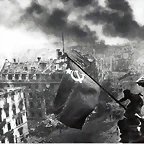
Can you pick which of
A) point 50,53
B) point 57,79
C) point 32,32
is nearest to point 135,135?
point 57,79

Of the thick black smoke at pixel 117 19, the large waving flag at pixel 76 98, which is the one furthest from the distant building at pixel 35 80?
the large waving flag at pixel 76 98

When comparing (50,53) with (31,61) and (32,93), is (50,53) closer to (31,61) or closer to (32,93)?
(31,61)

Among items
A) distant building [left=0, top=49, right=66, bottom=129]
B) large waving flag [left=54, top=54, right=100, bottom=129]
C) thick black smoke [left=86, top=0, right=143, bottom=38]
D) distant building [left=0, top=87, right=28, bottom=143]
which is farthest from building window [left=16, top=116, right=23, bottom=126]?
thick black smoke [left=86, top=0, right=143, bottom=38]

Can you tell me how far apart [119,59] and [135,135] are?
2791 mm

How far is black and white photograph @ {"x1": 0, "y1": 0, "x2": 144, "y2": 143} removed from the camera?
6.72m

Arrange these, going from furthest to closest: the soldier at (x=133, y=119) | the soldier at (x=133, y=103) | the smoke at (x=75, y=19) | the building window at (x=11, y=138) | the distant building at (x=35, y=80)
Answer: the distant building at (x=35, y=80)
the building window at (x=11, y=138)
the smoke at (x=75, y=19)
the soldier at (x=133, y=103)
the soldier at (x=133, y=119)

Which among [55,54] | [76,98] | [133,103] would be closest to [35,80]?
[55,54]

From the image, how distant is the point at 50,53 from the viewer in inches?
274

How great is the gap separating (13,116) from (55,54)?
76.5 inches

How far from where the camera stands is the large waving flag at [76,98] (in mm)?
4625

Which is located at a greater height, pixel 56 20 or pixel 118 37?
pixel 56 20

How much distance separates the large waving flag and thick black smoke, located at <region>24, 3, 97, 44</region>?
2054 millimetres

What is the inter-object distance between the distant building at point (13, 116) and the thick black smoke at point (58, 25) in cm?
178

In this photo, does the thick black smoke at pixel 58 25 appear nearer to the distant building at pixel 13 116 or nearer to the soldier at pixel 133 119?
the distant building at pixel 13 116
